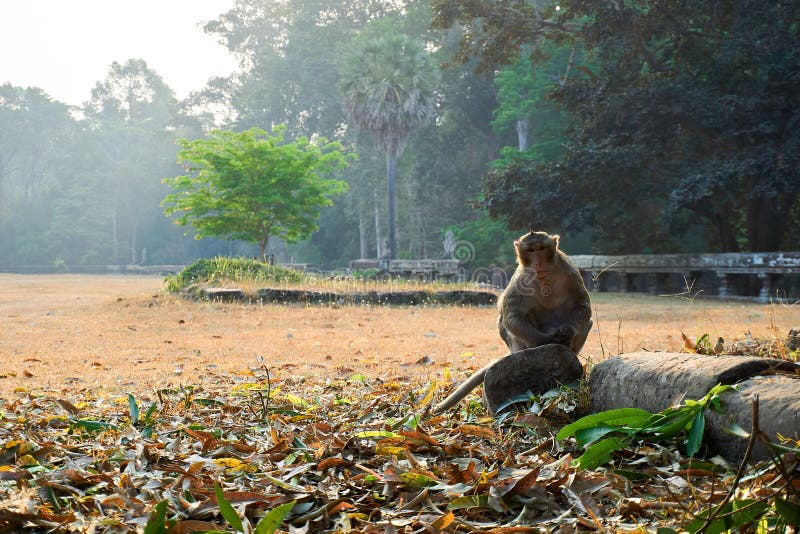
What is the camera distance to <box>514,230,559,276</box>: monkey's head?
3.79 m

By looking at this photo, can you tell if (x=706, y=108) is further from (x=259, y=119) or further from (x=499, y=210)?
(x=259, y=119)

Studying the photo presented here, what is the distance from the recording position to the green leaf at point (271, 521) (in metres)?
2.17

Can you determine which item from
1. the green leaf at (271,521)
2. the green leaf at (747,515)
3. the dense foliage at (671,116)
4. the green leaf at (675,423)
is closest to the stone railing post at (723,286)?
the dense foliage at (671,116)

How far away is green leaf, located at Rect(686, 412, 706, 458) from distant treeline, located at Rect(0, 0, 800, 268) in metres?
13.4

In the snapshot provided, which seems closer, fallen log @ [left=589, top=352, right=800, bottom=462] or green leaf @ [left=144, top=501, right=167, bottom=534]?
green leaf @ [left=144, top=501, right=167, bottom=534]

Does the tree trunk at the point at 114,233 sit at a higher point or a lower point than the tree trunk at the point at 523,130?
lower

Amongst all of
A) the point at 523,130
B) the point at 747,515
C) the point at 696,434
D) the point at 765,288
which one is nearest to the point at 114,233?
the point at 523,130

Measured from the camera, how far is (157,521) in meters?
2.19

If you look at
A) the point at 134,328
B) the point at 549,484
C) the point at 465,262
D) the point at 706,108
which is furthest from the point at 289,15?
the point at 549,484

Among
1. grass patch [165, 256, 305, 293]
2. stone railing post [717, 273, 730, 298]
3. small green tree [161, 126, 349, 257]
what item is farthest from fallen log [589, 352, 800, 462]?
small green tree [161, 126, 349, 257]

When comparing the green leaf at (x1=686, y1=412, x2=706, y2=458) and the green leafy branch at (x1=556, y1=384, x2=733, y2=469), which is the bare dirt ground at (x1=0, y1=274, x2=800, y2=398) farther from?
the green leaf at (x1=686, y1=412, x2=706, y2=458)

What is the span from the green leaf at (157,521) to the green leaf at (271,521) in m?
0.31

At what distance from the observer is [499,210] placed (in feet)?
61.5

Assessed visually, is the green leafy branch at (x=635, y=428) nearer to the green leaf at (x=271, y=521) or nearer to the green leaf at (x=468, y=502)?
the green leaf at (x=468, y=502)
